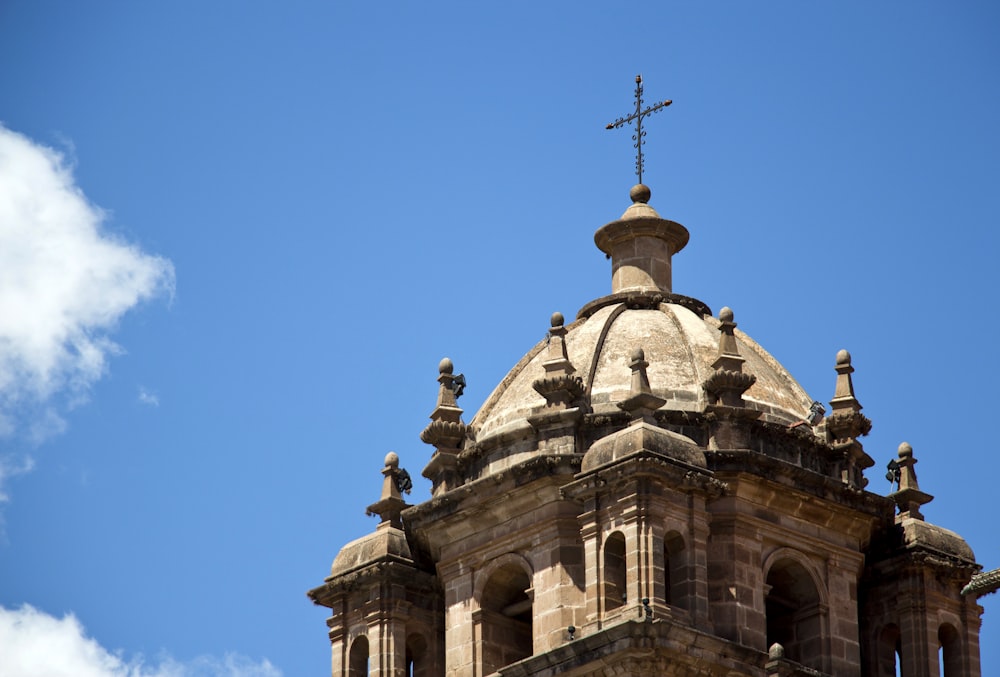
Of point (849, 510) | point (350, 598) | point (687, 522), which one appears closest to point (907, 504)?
point (849, 510)

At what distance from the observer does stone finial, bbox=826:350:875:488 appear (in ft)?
210

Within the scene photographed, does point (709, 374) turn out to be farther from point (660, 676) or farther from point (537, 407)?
point (660, 676)

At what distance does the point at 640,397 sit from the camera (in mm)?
61812

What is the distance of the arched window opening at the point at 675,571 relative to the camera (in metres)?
60.4

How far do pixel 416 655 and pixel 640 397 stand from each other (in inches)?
274

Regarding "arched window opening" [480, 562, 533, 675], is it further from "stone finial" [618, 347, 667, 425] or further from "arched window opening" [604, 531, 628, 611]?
"stone finial" [618, 347, 667, 425]

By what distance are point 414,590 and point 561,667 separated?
5.74 metres

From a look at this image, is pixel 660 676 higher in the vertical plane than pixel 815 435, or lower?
lower

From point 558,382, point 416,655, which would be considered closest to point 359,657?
point 416,655

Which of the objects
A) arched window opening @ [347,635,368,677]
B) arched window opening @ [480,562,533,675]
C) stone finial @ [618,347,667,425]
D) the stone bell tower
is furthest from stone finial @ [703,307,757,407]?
arched window opening @ [347,635,368,677]

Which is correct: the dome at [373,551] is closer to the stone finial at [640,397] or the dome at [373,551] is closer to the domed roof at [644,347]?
the domed roof at [644,347]

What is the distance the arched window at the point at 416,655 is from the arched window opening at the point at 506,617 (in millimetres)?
2065

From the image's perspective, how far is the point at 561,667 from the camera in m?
59.6

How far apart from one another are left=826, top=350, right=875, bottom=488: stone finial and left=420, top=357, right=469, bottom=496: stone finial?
6.89 meters
